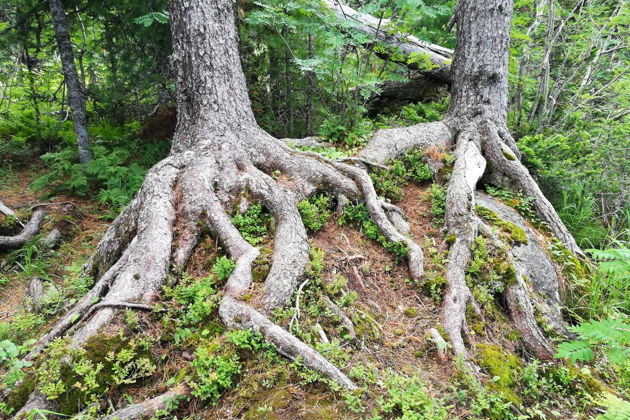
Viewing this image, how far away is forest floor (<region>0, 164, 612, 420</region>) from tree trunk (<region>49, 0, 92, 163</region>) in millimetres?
4128

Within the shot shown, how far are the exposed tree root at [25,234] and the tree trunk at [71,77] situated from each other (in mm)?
1887

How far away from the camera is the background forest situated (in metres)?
2.75

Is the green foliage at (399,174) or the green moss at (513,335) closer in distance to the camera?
the green moss at (513,335)

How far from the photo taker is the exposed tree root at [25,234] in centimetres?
573

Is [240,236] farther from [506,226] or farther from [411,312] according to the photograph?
[506,226]

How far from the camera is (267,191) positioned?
436 cm

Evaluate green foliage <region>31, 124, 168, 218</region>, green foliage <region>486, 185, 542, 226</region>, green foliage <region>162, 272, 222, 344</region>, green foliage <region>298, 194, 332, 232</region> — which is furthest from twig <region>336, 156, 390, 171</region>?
green foliage <region>31, 124, 168, 218</region>

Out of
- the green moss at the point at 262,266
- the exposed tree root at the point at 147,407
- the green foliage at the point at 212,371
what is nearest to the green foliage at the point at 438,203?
the green moss at the point at 262,266

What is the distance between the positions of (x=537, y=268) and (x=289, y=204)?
10.3ft

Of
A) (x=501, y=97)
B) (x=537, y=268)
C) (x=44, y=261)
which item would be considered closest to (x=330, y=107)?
(x=501, y=97)

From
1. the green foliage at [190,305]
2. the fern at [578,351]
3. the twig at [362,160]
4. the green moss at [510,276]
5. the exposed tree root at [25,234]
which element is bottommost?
the exposed tree root at [25,234]

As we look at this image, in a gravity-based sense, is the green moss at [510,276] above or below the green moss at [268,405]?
above

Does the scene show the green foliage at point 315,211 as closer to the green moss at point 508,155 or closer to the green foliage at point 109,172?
the green moss at point 508,155

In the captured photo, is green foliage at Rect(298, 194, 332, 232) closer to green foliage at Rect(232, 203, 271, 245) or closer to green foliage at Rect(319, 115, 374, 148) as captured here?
green foliage at Rect(232, 203, 271, 245)
